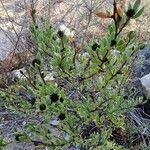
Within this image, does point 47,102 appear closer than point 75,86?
Yes

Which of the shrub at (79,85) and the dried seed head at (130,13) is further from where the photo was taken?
the shrub at (79,85)

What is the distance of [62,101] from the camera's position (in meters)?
1.86

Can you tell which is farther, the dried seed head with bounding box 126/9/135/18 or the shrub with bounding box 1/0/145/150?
the shrub with bounding box 1/0/145/150

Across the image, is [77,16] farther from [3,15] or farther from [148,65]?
[148,65]

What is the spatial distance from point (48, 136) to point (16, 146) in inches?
30.5

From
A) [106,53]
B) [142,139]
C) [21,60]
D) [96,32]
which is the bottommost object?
[142,139]

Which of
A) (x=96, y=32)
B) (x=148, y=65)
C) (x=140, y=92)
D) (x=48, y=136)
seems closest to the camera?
(x=48, y=136)

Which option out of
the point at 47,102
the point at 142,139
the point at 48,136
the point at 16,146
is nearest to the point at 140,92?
the point at 142,139

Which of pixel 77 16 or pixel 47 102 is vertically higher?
pixel 77 16

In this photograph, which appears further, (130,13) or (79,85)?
(79,85)

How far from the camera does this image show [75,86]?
2264mm

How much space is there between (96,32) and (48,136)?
3.99 m

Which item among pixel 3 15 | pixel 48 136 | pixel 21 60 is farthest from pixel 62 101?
pixel 3 15

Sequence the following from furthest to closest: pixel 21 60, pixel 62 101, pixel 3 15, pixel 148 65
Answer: pixel 3 15
pixel 21 60
pixel 148 65
pixel 62 101
